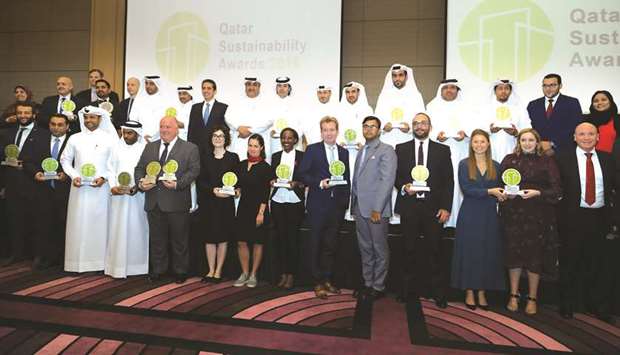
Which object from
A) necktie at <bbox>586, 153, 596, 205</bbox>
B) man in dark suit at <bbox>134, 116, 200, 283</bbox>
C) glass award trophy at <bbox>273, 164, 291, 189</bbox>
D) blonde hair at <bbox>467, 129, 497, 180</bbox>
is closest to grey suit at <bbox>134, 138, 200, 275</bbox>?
man in dark suit at <bbox>134, 116, 200, 283</bbox>

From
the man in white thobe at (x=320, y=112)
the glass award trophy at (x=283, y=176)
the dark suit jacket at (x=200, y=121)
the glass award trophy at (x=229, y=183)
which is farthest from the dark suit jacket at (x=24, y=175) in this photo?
the man in white thobe at (x=320, y=112)

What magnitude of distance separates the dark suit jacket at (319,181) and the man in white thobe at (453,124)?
130cm

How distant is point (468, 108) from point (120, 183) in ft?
12.5

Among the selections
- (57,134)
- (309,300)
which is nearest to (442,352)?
(309,300)

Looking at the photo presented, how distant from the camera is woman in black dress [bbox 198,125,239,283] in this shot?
13.4ft

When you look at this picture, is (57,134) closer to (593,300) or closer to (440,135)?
(440,135)

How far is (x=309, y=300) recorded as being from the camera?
3711mm

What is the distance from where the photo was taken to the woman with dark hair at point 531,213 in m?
3.44

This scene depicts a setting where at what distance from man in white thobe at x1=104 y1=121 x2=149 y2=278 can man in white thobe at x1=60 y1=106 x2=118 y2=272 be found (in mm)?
125

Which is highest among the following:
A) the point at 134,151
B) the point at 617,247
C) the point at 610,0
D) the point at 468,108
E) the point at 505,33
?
the point at 610,0

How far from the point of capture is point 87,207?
4.40 metres

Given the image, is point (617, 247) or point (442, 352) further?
point (617, 247)

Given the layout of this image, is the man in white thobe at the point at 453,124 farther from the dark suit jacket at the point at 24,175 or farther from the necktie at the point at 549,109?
the dark suit jacket at the point at 24,175

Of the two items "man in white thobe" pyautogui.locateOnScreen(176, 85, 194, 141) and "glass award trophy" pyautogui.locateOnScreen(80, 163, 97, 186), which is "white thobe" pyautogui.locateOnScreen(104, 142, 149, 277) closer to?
"glass award trophy" pyautogui.locateOnScreen(80, 163, 97, 186)
